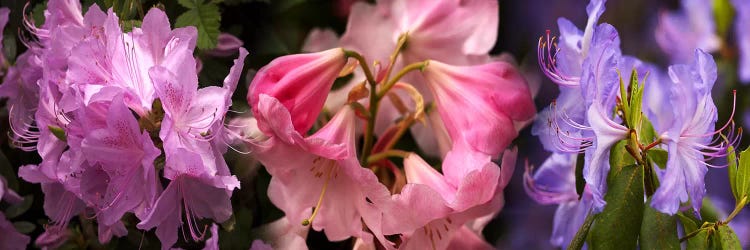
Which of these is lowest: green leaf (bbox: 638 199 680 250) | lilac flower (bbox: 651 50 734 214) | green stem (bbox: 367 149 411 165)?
green stem (bbox: 367 149 411 165)

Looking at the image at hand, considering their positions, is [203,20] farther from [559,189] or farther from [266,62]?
[559,189]

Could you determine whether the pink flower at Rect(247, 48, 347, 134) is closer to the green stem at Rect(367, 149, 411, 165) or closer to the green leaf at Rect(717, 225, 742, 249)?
the green stem at Rect(367, 149, 411, 165)

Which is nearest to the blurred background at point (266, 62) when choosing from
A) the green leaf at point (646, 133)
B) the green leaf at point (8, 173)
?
the green leaf at point (8, 173)

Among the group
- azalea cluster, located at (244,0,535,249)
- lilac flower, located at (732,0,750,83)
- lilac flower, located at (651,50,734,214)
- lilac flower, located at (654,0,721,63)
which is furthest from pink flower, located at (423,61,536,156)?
lilac flower, located at (654,0,721,63)

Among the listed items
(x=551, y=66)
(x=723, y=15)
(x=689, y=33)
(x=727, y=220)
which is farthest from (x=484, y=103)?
(x=689, y=33)

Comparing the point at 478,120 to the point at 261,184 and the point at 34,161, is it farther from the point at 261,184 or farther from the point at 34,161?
the point at 34,161

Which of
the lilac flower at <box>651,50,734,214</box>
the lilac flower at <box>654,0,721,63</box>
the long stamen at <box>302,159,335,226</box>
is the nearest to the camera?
the lilac flower at <box>651,50,734,214</box>

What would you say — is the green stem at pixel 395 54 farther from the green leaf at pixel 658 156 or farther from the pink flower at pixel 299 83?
the green leaf at pixel 658 156
